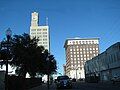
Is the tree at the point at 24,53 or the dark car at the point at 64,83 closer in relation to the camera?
the dark car at the point at 64,83

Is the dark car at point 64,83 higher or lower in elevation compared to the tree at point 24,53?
lower

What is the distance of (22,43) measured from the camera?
4812 cm

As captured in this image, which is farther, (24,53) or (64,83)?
(24,53)

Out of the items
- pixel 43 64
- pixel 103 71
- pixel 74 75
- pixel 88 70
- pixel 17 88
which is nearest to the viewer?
pixel 17 88

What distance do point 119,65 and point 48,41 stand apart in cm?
11599

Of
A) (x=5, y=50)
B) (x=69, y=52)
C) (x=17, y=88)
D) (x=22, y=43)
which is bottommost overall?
(x=17, y=88)

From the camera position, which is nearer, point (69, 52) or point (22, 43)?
point (22, 43)

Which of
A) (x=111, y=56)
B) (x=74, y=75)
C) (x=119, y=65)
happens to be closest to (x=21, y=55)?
(x=119, y=65)

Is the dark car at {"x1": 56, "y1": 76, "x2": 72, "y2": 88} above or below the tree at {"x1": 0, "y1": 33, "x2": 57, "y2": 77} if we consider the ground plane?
below

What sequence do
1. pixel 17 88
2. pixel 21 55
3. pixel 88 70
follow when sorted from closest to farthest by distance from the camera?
pixel 17 88 < pixel 21 55 < pixel 88 70

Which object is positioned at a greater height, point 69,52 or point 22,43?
point 69,52

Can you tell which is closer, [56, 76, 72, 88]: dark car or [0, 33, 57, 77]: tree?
[56, 76, 72, 88]: dark car

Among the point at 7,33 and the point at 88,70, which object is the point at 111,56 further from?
the point at 7,33

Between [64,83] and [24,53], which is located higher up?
[24,53]
